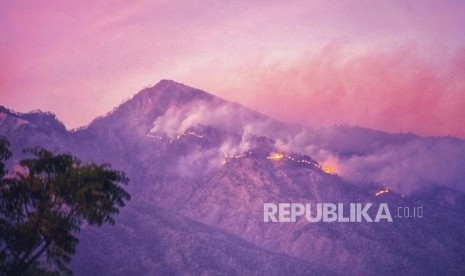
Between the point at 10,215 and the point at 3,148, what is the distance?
7.91ft

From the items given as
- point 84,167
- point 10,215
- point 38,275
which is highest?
point 84,167

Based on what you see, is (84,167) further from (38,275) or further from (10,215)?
(38,275)

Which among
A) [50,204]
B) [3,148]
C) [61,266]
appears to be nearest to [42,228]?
[50,204]

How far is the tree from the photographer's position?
65.2 feet

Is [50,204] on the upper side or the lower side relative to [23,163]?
lower

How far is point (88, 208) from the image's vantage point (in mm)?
19859

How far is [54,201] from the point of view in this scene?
67.5 ft

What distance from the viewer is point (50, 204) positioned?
20.4 meters

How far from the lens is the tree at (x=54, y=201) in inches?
782

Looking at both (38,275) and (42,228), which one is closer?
(42,228)

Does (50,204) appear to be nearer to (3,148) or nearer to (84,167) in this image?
(84,167)

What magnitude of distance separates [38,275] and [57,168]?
Answer: 434cm

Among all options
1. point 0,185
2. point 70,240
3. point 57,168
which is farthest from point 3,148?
point 70,240

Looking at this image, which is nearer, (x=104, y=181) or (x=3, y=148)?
(x=104, y=181)
